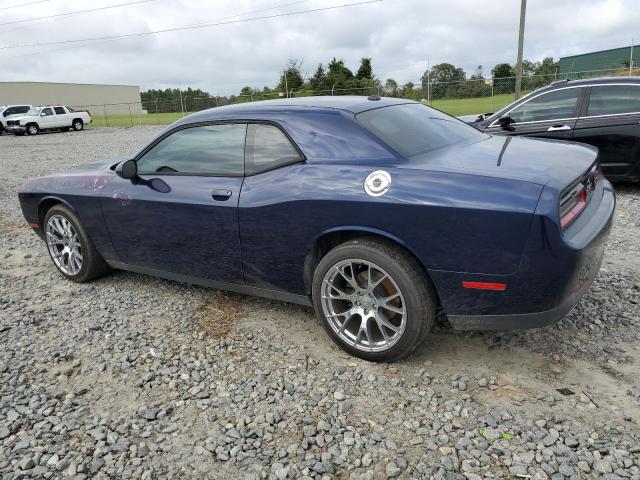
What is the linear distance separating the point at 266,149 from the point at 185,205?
0.72m

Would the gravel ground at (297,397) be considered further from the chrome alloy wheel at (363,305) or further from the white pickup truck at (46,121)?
the white pickup truck at (46,121)

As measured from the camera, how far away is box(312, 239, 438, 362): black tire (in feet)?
9.14

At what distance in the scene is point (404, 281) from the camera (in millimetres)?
2781

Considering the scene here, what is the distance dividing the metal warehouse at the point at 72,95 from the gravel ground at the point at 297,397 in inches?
2098

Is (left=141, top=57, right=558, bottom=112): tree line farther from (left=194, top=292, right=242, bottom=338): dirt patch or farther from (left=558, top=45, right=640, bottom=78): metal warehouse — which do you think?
(left=194, top=292, right=242, bottom=338): dirt patch

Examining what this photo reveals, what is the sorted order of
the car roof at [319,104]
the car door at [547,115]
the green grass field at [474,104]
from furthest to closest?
the green grass field at [474,104] → the car door at [547,115] → the car roof at [319,104]

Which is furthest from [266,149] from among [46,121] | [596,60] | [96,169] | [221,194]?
[596,60]

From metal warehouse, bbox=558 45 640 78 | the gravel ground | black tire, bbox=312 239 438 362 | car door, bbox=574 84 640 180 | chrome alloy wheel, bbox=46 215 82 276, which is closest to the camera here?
the gravel ground

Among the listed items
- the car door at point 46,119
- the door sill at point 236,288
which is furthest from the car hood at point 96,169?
the car door at point 46,119

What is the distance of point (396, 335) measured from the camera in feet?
9.66

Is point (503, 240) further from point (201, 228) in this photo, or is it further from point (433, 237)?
point (201, 228)

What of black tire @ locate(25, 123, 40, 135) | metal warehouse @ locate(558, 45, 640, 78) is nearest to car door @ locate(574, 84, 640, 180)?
black tire @ locate(25, 123, 40, 135)

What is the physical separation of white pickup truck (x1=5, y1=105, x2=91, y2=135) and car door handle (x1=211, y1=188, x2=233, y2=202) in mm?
29631

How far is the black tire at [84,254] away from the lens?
4422mm
